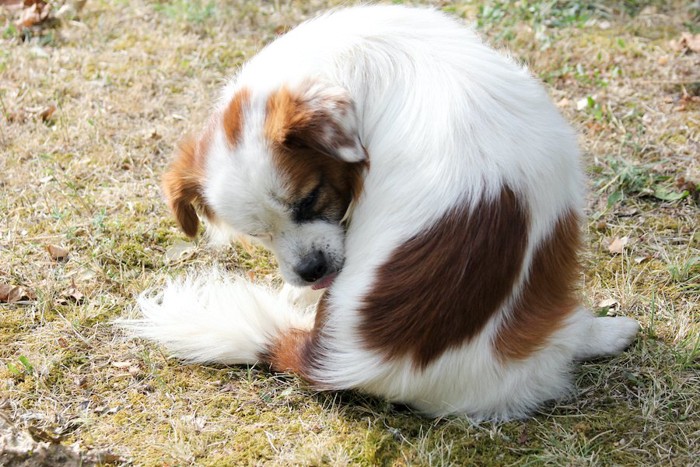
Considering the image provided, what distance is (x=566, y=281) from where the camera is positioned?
2998mm

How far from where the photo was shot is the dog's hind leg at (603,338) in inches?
125

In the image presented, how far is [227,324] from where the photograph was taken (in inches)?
123

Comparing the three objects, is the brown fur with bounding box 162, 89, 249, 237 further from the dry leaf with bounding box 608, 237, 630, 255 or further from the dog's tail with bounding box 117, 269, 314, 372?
the dry leaf with bounding box 608, 237, 630, 255

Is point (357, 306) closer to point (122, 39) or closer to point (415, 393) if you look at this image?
point (415, 393)

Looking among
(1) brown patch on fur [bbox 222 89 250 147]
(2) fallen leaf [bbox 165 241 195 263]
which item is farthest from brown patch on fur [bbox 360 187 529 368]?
(2) fallen leaf [bbox 165 241 195 263]

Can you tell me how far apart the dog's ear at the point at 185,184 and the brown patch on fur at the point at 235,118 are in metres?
0.24

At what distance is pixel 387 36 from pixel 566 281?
1.15m

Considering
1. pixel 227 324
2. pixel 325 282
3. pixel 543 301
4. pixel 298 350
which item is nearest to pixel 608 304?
pixel 543 301

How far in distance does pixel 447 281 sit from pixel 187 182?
1.16 m

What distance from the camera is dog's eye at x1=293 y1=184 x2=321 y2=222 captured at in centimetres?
301

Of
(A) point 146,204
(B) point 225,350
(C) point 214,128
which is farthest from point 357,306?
(A) point 146,204

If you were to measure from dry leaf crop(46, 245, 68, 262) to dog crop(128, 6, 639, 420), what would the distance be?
944 mm

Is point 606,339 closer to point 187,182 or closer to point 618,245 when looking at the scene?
point 618,245

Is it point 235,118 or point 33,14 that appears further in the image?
point 33,14
